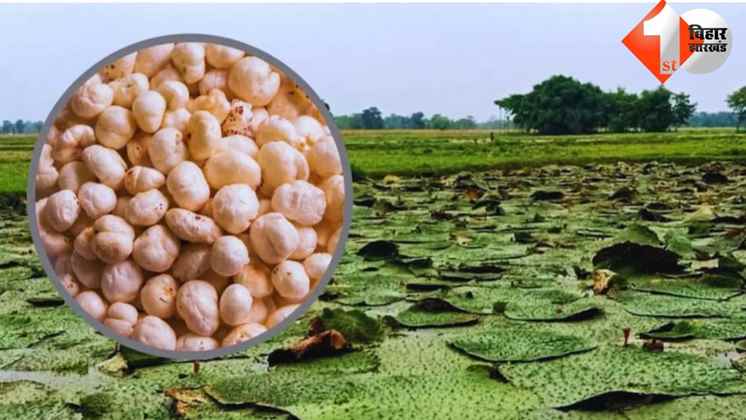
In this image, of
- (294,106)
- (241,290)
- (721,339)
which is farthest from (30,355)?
(721,339)

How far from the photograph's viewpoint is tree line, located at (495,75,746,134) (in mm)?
16234

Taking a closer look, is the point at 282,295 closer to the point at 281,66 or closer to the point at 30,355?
the point at 281,66

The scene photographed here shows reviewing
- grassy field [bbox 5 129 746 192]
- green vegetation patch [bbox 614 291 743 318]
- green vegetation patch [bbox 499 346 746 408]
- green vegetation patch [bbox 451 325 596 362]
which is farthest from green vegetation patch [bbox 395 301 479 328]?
grassy field [bbox 5 129 746 192]

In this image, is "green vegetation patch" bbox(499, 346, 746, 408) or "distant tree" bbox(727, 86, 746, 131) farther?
"distant tree" bbox(727, 86, 746, 131)

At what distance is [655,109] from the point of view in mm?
18891

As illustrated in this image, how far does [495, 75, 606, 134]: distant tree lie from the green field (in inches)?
492

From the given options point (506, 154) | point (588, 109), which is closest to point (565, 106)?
point (588, 109)

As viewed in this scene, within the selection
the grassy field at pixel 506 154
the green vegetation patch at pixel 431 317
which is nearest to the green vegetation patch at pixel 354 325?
the green vegetation patch at pixel 431 317

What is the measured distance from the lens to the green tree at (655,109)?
61.7 ft

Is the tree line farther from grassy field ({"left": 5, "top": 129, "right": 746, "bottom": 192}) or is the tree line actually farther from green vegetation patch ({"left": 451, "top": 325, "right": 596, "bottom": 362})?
green vegetation patch ({"left": 451, "top": 325, "right": 596, "bottom": 362})

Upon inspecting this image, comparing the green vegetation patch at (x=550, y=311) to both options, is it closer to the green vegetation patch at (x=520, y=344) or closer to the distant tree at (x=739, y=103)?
the green vegetation patch at (x=520, y=344)

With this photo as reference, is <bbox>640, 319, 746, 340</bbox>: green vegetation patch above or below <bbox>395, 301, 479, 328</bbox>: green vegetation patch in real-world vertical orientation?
below

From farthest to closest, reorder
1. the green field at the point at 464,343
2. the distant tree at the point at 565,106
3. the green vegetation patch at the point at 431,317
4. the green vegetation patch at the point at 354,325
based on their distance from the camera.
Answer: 1. the distant tree at the point at 565,106
2. the green vegetation patch at the point at 431,317
3. the green vegetation patch at the point at 354,325
4. the green field at the point at 464,343

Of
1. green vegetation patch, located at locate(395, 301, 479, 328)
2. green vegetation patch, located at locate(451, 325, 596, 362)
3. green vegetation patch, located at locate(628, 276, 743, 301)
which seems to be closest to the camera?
green vegetation patch, located at locate(451, 325, 596, 362)
